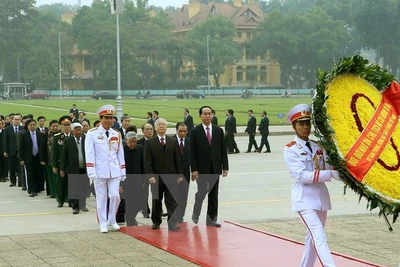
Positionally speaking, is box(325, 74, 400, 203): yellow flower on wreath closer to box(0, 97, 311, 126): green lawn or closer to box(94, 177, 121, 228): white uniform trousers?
box(94, 177, 121, 228): white uniform trousers

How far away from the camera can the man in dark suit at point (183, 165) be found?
13.4 metres

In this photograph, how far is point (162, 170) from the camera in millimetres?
12891

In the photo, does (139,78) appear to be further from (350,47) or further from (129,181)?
(129,181)

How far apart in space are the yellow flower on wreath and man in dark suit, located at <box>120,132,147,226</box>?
21.6ft

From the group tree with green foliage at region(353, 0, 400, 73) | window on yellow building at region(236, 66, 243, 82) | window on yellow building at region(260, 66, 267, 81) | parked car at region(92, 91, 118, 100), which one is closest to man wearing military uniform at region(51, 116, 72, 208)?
parked car at region(92, 91, 118, 100)

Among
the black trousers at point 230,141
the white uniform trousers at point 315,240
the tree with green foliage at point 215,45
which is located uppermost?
the tree with green foliage at point 215,45

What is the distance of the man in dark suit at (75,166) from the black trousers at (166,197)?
2.63 m

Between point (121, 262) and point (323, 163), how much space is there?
3.21 metres

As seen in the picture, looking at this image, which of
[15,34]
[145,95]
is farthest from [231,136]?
[15,34]

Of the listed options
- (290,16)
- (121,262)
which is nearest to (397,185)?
(121,262)

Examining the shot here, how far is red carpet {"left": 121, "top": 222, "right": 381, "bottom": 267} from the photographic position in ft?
33.4

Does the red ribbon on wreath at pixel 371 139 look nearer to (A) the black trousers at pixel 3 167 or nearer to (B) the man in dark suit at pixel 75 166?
(B) the man in dark suit at pixel 75 166

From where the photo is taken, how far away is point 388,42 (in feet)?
350

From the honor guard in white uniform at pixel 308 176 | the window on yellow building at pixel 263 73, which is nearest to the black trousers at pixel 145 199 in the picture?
the honor guard in white uniform at pixel 308 176
